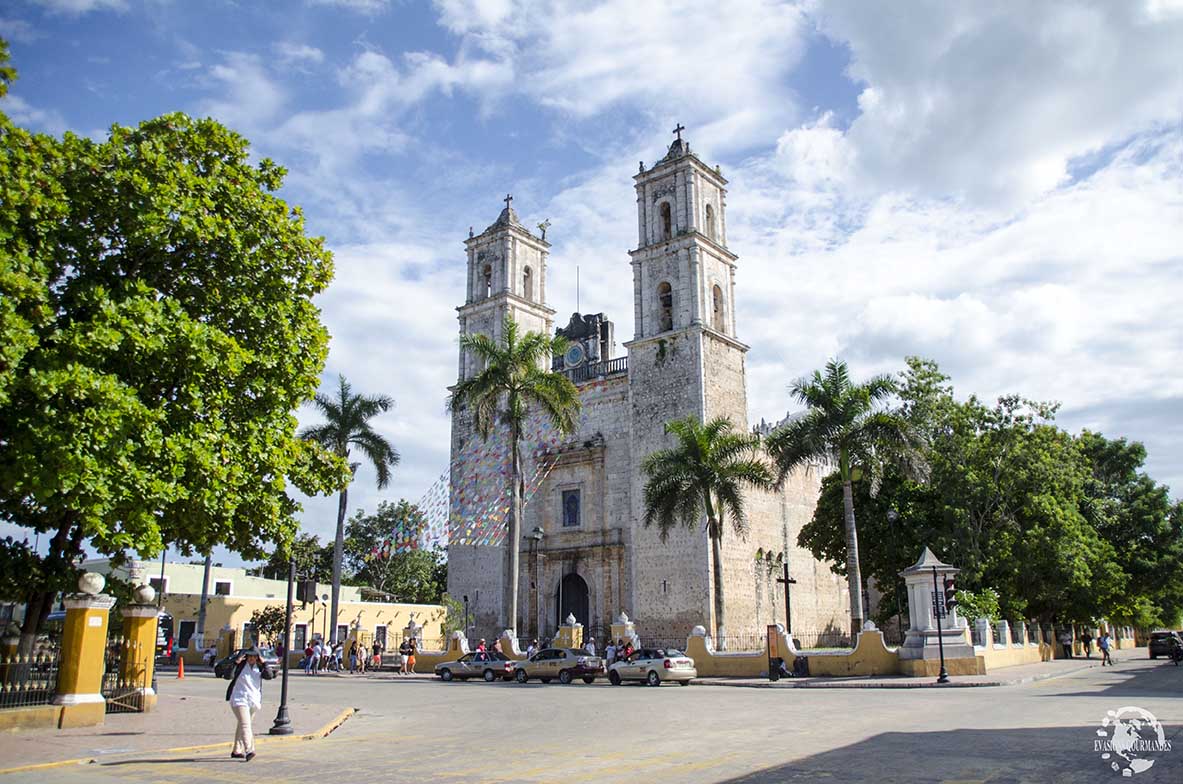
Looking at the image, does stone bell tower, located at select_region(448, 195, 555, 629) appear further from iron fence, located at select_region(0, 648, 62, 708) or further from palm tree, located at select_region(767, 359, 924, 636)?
iron fence, located at select_region(0, 648, 62, 708)

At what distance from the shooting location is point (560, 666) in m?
25.3

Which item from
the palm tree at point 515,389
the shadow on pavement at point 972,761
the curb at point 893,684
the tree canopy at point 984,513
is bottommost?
the curb at point 893,684

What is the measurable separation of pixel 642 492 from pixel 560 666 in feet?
38.0

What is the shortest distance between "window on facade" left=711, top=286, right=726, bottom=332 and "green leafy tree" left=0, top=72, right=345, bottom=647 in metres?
23.9

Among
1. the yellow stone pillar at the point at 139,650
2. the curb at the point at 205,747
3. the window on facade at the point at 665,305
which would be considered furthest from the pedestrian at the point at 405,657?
the curb at the point at 205,747

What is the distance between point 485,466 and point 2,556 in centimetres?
A: 2625

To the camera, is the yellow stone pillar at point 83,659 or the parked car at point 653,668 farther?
the parked car at point 653,668

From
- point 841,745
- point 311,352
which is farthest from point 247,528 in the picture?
point 841,745

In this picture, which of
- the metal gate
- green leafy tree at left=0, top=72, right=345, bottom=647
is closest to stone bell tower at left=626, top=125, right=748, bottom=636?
green leafy tree at left=0, top=72, right=345, bottom=647

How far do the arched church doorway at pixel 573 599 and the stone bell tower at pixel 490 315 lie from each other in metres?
2.37

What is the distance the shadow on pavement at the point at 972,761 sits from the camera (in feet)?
25.0

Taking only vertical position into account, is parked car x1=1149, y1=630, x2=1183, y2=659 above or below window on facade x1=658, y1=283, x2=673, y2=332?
below

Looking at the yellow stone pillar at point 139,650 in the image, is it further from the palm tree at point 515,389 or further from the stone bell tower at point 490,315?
the stone bell tower at point 490,315

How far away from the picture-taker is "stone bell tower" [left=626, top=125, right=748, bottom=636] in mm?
34062
